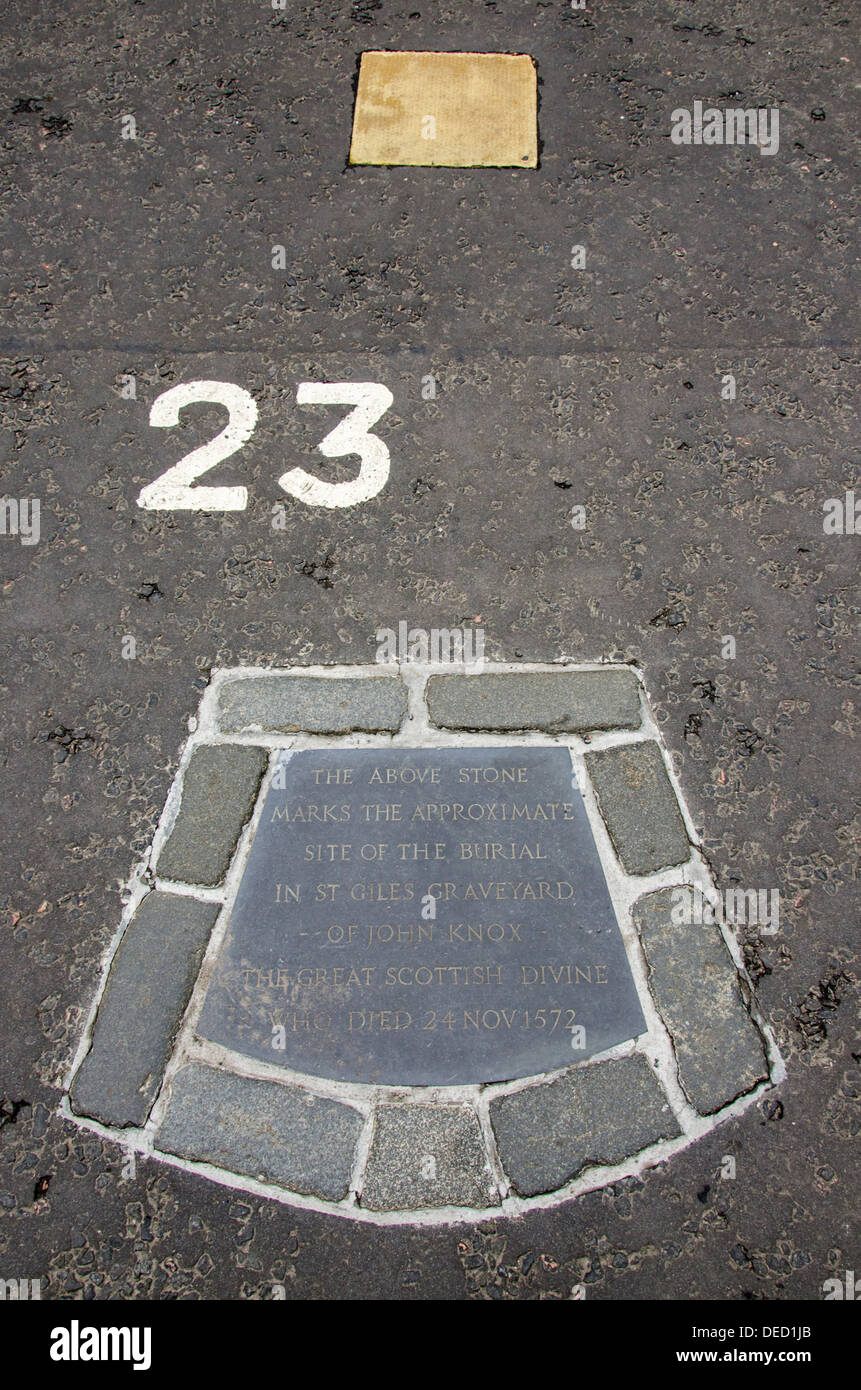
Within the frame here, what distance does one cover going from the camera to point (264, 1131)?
2.59m

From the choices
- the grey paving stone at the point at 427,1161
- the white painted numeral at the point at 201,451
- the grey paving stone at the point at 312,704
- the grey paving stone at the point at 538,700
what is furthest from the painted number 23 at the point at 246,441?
the grey paving stone at the point at 427,1161

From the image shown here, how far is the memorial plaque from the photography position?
8.84 feet

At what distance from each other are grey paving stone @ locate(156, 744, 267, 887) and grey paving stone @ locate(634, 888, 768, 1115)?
132 centimetres

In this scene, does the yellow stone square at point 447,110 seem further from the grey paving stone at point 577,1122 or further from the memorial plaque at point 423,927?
the grey paving stone at point 577,1122

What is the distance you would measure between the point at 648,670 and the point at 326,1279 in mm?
2170

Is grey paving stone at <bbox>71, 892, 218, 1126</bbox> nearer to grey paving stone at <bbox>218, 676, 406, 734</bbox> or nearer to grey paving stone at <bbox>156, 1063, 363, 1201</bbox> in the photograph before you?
grey paving stone at <bbox>156, 1063, 363, 1201</bbox>

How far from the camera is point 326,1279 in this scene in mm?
2439

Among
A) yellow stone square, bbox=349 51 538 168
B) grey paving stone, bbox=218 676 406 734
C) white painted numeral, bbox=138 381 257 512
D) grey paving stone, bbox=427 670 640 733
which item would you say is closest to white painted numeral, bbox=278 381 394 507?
white painted numeral, bbox=138 381 257 512

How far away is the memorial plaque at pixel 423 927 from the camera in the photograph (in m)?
2.70

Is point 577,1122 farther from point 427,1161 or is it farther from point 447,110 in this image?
point 447,110

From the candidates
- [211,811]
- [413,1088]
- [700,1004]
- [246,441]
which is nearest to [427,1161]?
[413,1088]

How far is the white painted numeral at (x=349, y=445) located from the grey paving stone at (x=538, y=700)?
0.99 m
